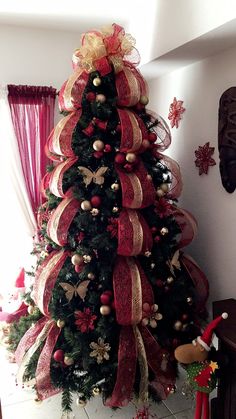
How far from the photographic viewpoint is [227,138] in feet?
5.31

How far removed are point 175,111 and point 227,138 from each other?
539 millimetres

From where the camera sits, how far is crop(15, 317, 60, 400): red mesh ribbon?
1.49m

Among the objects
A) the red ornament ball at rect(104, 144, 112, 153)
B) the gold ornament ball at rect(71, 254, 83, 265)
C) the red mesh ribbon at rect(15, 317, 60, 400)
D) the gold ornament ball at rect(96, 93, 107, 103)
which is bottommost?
the red mesh ribbon at rect(15, 317, 60, 400)

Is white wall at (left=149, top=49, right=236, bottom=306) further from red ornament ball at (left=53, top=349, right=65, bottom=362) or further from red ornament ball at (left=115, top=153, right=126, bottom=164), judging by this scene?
red ornament ball at (left=53, top=349, right=65, bottom=362)

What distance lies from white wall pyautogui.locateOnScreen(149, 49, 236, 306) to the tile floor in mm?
595

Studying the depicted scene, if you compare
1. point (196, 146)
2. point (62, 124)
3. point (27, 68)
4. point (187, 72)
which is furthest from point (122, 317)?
point (27, 68)

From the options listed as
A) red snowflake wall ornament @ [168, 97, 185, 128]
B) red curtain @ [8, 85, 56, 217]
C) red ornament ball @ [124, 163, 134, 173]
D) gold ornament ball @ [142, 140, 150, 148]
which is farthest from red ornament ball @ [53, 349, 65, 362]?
red snowflake wall ornament @ [168, 97, 185, 128]

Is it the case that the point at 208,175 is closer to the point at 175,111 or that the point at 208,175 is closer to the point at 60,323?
the point at 175,111

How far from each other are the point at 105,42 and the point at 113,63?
0.10m

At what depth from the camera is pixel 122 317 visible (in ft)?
4.66

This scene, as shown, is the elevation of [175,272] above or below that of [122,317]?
above

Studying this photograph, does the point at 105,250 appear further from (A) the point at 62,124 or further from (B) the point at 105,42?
(B) the point at 105,42

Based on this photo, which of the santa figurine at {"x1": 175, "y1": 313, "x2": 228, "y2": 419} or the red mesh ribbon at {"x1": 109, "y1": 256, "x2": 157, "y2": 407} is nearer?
the santa figurine at {"x1": 175, "y1": 313, "x2": 228, "y2": 419}

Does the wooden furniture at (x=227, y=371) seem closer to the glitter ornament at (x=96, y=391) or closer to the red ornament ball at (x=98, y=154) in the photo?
the glitter ornament at (x=96, y=391)
